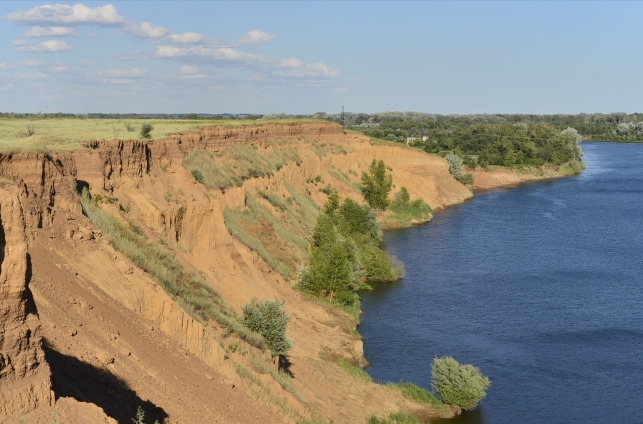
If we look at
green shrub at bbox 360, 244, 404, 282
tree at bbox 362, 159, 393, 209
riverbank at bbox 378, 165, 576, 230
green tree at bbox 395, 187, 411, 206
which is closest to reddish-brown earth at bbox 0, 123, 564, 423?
green shrub at bbox 360, 244, 404, 282

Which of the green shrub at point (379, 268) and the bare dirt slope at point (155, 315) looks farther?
the green shrub at point (379, 268)

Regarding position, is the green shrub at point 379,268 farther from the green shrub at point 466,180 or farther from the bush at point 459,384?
the green shrub at point 466,180

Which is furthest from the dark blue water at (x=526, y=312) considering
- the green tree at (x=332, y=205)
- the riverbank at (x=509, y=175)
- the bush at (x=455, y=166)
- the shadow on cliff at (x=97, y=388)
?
the bush at (x=455, y=166)

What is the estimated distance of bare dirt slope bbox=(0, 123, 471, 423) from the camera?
14688mm

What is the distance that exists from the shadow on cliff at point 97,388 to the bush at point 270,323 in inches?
406

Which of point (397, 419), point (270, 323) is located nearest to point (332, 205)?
point (270, 323)

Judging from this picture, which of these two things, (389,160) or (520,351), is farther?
(389,160)

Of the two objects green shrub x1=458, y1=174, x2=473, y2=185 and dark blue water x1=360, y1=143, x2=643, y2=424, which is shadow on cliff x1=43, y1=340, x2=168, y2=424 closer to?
dark blue water x1=360, y1=143, x2=643, y2=424

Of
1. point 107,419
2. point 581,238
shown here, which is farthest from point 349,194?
point 107,419

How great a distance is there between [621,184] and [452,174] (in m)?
20.3

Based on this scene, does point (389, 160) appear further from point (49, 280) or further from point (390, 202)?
point (49, 280)

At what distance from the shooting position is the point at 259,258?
36406 mm

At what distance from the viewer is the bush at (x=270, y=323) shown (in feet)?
83.4

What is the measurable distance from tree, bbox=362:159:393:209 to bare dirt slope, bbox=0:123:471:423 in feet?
105
